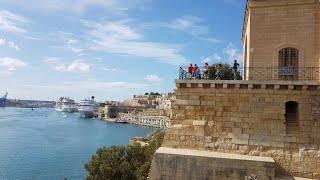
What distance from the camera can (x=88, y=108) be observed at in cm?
13550

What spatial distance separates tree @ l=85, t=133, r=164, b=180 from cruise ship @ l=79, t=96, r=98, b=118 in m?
112

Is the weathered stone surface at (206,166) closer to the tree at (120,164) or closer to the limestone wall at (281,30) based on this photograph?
the limestone wall at (281,30)

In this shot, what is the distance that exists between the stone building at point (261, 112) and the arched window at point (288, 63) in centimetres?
4

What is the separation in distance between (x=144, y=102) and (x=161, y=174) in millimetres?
137952

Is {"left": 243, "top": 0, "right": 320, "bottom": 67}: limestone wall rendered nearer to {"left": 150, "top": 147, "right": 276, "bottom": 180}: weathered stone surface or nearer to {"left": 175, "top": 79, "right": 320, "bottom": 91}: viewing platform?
{"left": 175, "top": 79, "right": 320, "bottom": 91}: viewing platform

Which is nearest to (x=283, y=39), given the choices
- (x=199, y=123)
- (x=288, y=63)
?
(x=288, y=63)

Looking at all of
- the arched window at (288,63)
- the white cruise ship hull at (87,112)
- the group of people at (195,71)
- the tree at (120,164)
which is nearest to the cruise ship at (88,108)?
the white cruise ship hull at (87,112)

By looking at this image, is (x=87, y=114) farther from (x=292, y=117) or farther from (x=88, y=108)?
(x=292, y=117)

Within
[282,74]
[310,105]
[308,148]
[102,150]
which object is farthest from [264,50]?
[102,150]

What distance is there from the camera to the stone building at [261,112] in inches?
463

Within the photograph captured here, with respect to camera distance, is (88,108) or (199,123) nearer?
(199,123)

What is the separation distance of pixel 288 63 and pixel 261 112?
7.41ft

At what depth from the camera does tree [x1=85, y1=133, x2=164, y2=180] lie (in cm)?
2180

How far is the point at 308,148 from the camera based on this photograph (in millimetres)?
11742
